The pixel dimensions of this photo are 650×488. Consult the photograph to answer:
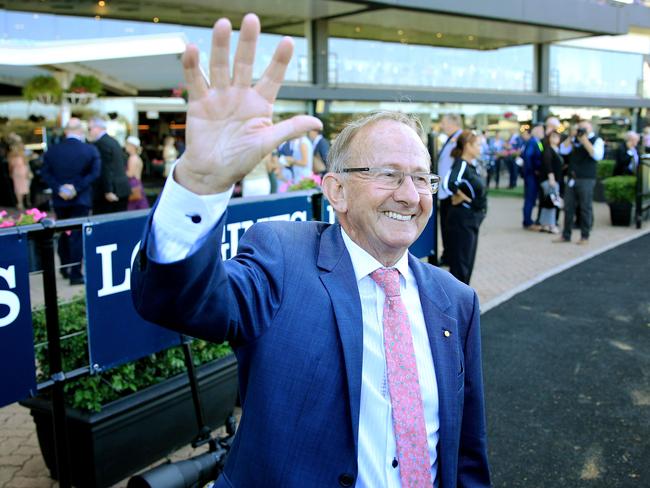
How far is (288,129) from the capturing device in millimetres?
1510

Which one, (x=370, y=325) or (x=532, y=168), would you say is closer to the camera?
(x=370, y=325)

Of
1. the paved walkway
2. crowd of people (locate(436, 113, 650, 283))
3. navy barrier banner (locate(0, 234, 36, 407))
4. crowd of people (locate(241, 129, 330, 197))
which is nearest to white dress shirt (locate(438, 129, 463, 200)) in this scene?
crowd of people (locate(436, 113, 650, 283))

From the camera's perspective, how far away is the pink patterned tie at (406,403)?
1982mm

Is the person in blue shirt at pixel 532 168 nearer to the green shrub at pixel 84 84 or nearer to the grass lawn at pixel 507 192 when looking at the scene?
the grass lawn at pixel 507 192

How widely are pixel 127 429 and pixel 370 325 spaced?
2.59 meters

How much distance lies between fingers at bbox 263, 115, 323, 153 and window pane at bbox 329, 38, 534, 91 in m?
17.2

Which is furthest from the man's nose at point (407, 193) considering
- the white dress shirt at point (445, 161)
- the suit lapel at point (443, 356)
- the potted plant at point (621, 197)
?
the potted plant at point (621, 197)

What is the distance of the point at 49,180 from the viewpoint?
30.8 ft

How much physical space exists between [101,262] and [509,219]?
13.9m

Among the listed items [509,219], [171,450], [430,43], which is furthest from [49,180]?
[430,43]

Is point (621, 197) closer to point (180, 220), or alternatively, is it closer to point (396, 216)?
point (396, 216)

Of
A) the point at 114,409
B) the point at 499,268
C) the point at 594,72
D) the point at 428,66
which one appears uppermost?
the point at 594,72

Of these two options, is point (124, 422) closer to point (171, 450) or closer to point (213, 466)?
point (171, 450)

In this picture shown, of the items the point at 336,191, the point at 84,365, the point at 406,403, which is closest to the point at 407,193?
the point at 336,191
